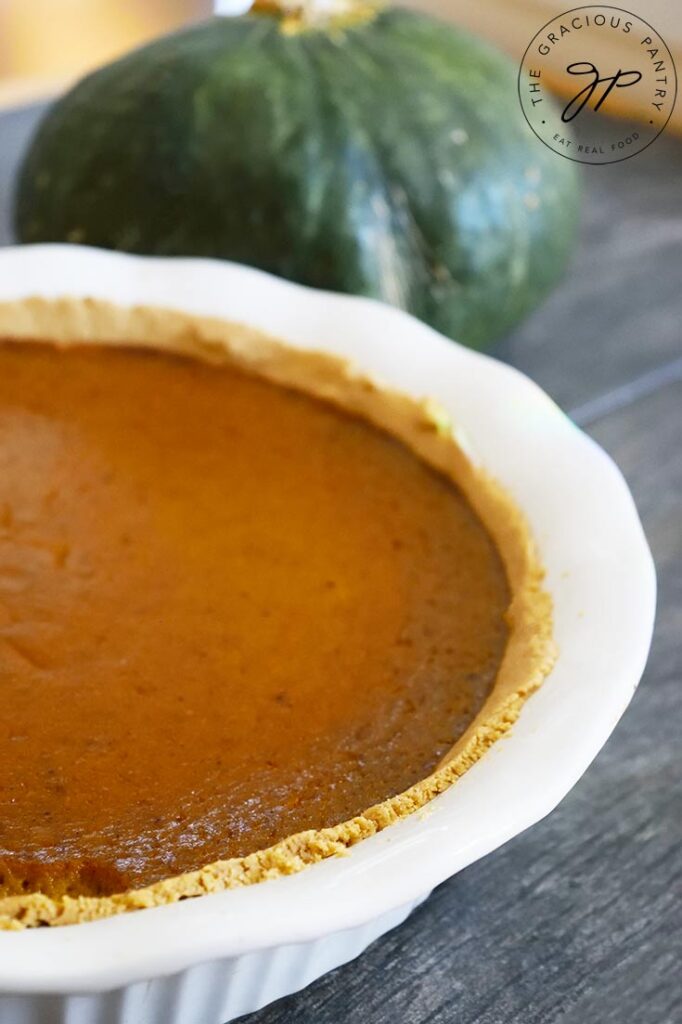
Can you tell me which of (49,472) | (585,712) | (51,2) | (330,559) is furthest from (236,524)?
(51,2)

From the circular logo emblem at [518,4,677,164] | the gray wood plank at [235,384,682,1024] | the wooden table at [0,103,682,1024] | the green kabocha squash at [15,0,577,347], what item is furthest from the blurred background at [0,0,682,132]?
the gray wood plank at [235,384,682,1024]

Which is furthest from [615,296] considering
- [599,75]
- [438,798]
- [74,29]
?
[74,29]

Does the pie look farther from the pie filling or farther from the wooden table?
the wooden table

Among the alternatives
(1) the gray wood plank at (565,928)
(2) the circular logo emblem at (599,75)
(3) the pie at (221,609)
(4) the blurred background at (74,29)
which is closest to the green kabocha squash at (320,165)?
(2) the circular logo emblem at (599,75)

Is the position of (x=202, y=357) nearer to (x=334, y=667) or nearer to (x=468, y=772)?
(x=334, y=667)

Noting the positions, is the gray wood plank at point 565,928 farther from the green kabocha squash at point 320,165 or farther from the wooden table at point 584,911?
the green kabocha squash at point 320,165
